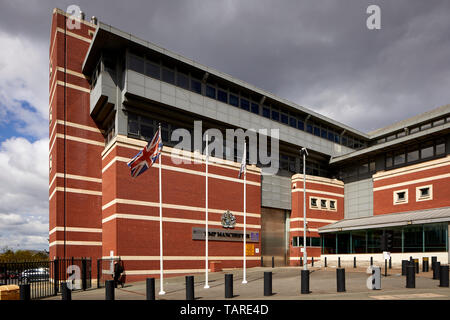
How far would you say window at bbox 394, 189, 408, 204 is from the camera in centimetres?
3722

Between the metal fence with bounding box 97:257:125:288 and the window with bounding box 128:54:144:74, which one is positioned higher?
the window with bounding box 128:54:144:74

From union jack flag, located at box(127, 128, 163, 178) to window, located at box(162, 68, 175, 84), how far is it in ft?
41.8

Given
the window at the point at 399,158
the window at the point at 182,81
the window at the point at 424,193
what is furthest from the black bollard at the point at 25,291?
the window at the point at 399,158

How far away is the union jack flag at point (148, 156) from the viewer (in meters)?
19.5

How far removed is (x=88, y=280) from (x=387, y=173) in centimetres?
3038

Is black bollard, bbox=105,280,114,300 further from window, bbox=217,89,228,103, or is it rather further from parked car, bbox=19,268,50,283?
window, bbox=217,89,228,103

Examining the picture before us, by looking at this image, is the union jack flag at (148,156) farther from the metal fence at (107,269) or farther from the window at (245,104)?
the window at (245,104)

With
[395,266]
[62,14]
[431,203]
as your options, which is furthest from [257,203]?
[62,14]

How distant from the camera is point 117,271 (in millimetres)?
24281

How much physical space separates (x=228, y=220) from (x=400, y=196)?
17.8m

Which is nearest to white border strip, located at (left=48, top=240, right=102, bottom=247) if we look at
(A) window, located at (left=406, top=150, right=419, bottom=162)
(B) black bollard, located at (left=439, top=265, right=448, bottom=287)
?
(B) black bollard, located at (left=439, top=265, right=448, bottom=287)

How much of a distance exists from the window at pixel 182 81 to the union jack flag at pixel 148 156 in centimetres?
1349

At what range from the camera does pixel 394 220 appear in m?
33.2
